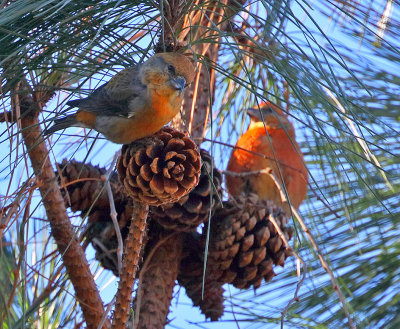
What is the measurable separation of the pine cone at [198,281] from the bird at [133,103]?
0.41 meters

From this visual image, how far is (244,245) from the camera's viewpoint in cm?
152

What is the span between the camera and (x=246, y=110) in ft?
6.63

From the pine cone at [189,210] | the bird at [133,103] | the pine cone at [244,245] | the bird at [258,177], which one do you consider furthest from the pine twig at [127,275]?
the bird at [258,177]

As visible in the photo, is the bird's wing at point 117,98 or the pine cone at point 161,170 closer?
the pine cone at point 161,170

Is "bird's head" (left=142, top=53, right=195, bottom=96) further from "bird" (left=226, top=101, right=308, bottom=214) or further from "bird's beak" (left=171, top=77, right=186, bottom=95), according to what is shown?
"bird" (left=226, top=101, right=308, bottom=214)

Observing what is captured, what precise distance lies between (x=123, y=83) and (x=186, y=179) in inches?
10.2

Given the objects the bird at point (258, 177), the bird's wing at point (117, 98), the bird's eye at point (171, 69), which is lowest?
the bird's eye at point (171, 69)

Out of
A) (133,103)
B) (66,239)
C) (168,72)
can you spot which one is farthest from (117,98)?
(66,239)

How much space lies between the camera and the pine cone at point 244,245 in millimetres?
1508

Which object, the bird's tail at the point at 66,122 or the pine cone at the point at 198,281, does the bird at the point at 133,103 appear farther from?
the pine cone at the point at 198,281

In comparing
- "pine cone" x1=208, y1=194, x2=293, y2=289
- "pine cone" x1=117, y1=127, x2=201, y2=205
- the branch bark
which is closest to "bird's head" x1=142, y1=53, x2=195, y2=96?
"pine cone" x1=117, y1=127, x2=201, y2=205

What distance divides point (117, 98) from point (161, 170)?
0.80 feet

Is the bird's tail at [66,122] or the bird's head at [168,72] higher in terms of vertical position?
the bird's tail at [66,122]

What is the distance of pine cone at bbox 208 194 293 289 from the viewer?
1508 mm
